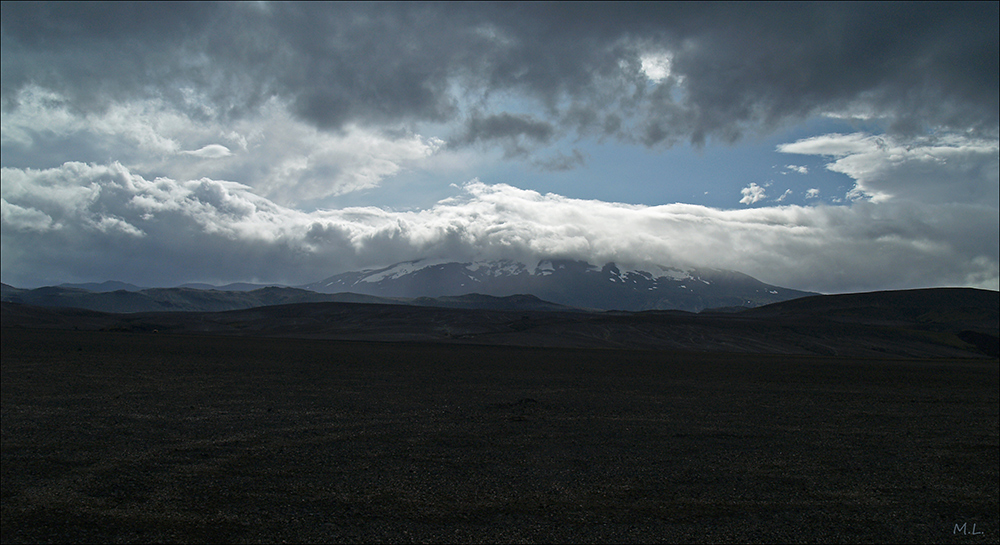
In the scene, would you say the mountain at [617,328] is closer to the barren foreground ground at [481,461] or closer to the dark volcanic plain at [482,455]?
the dark volcanic plain at [482,455]

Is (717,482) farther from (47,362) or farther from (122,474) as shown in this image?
(47,362)

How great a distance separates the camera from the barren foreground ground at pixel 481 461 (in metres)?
9.03

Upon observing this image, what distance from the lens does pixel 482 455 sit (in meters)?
Result: 13.2

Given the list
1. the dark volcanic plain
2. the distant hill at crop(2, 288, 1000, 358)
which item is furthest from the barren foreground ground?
the distant hill at crop(2, 288, 1000, 358)

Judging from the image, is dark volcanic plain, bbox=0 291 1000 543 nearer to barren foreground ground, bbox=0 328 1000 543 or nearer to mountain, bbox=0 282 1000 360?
barren foreground ground, bbox=0 328 1000 543

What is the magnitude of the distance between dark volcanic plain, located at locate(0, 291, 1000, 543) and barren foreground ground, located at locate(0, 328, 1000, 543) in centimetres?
7

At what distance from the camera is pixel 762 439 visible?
51.2 feet

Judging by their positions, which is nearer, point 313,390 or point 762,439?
point 762,439

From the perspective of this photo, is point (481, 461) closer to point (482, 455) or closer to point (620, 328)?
point (482, 455)

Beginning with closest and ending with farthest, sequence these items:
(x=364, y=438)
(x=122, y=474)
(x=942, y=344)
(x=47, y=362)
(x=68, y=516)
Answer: (x=68, y=516)
(x=122, y=474)
(x=364, y=438)
(x=47, y=362)
(x=942, y=344)

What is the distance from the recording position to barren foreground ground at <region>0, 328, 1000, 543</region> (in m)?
9.03

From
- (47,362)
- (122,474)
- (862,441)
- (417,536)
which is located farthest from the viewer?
(47,362)

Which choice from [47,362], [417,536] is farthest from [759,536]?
[47,362]

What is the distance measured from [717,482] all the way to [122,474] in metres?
12.3
